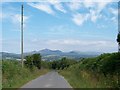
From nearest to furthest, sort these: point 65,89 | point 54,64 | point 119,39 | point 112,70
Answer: point 119,39 < point 65,89 < point 112,70 < point 54,64

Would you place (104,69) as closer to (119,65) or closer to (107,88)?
(119,65)

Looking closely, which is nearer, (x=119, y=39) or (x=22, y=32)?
(x=119, y=39)

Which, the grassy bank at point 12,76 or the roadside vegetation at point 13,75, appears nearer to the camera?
the grassy bank at point 12,76

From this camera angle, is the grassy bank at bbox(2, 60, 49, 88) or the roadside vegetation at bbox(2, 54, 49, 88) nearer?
the grassy bank at bbox(2, 60, 49, 88)

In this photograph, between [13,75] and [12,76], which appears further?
[13,75]

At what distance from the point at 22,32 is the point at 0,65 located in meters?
10.5

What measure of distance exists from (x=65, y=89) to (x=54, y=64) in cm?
15260

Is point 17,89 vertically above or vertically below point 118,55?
below

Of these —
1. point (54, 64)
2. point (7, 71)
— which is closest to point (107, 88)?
point (7, 71)

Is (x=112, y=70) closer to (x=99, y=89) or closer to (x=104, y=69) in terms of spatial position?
(x=104, y=69)

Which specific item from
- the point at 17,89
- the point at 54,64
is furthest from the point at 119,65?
the point at 54,64

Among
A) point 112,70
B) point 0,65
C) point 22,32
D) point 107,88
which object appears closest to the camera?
point 107,88

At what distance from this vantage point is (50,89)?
20.1 m

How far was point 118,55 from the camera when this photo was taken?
2147 cm
